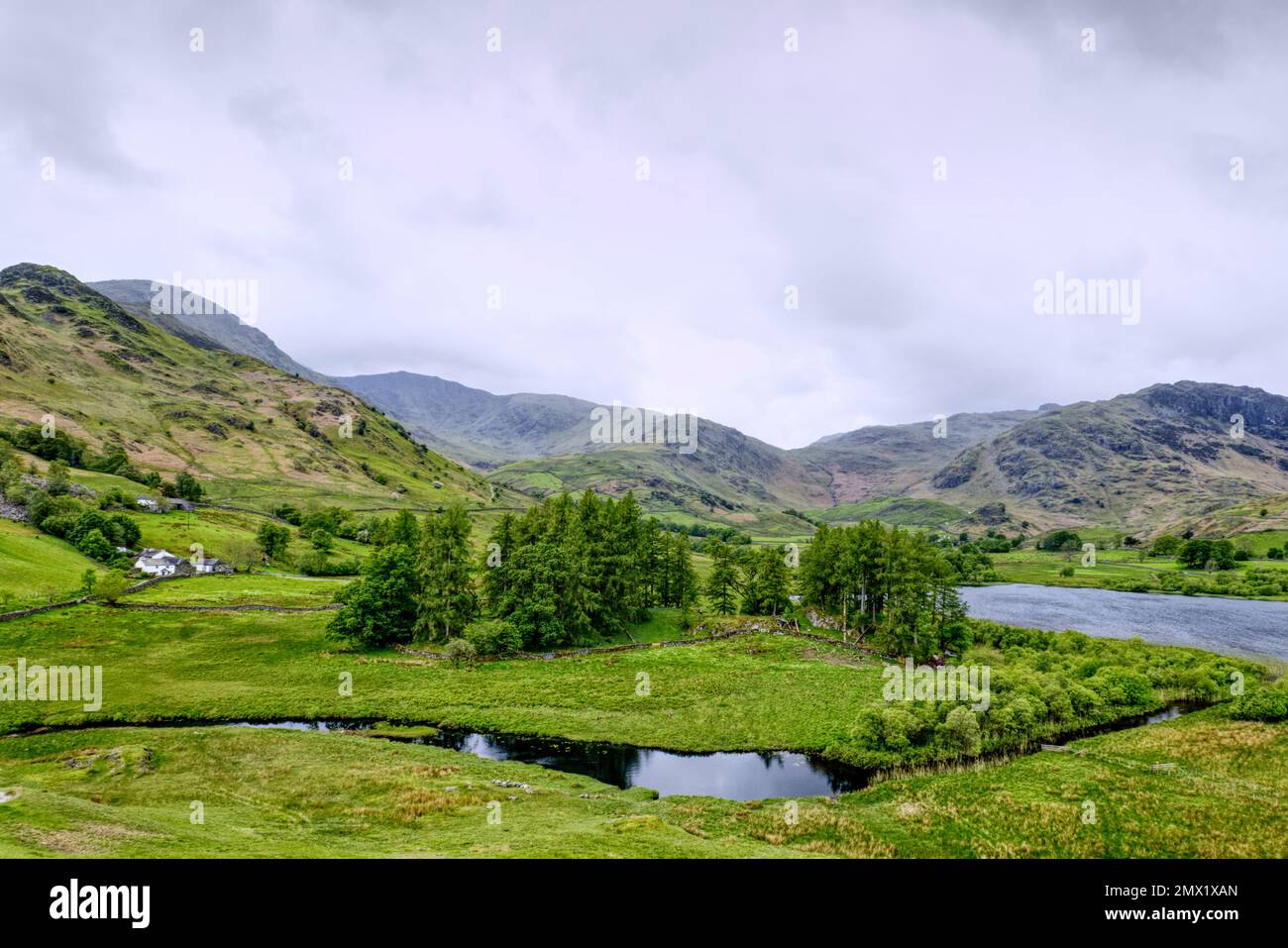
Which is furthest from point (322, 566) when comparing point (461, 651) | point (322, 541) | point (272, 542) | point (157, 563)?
point (461, 651)

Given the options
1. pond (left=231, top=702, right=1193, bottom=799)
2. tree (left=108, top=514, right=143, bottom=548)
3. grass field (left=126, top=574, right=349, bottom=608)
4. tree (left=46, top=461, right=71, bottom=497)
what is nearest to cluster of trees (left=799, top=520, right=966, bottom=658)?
pond (left=231, top=702, right=1193, bottom=799)

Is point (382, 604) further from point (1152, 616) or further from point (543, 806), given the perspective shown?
point (1152, 616)

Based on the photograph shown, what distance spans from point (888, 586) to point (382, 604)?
233 ft

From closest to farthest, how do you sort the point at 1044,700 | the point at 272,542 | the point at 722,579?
the point at 1044,700, the point at 722,579, the point at 272,542

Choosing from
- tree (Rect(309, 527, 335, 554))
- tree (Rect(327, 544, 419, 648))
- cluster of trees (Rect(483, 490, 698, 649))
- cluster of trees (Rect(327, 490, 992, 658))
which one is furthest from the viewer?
tree (Rect(309, 527, 335, 554))

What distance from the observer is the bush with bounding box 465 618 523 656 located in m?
73.5

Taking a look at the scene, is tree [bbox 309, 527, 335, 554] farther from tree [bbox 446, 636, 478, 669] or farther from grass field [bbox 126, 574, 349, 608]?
tree [bbox 446, 636, 478, 669]

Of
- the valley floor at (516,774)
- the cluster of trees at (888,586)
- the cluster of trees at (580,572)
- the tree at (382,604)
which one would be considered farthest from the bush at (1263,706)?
the tree at (382,604)

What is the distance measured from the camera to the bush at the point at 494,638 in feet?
241

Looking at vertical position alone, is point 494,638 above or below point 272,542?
below

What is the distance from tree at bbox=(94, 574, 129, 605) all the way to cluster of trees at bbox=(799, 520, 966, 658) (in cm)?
10600

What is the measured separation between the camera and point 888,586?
3342 inches

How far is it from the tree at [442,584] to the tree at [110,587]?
151ft
